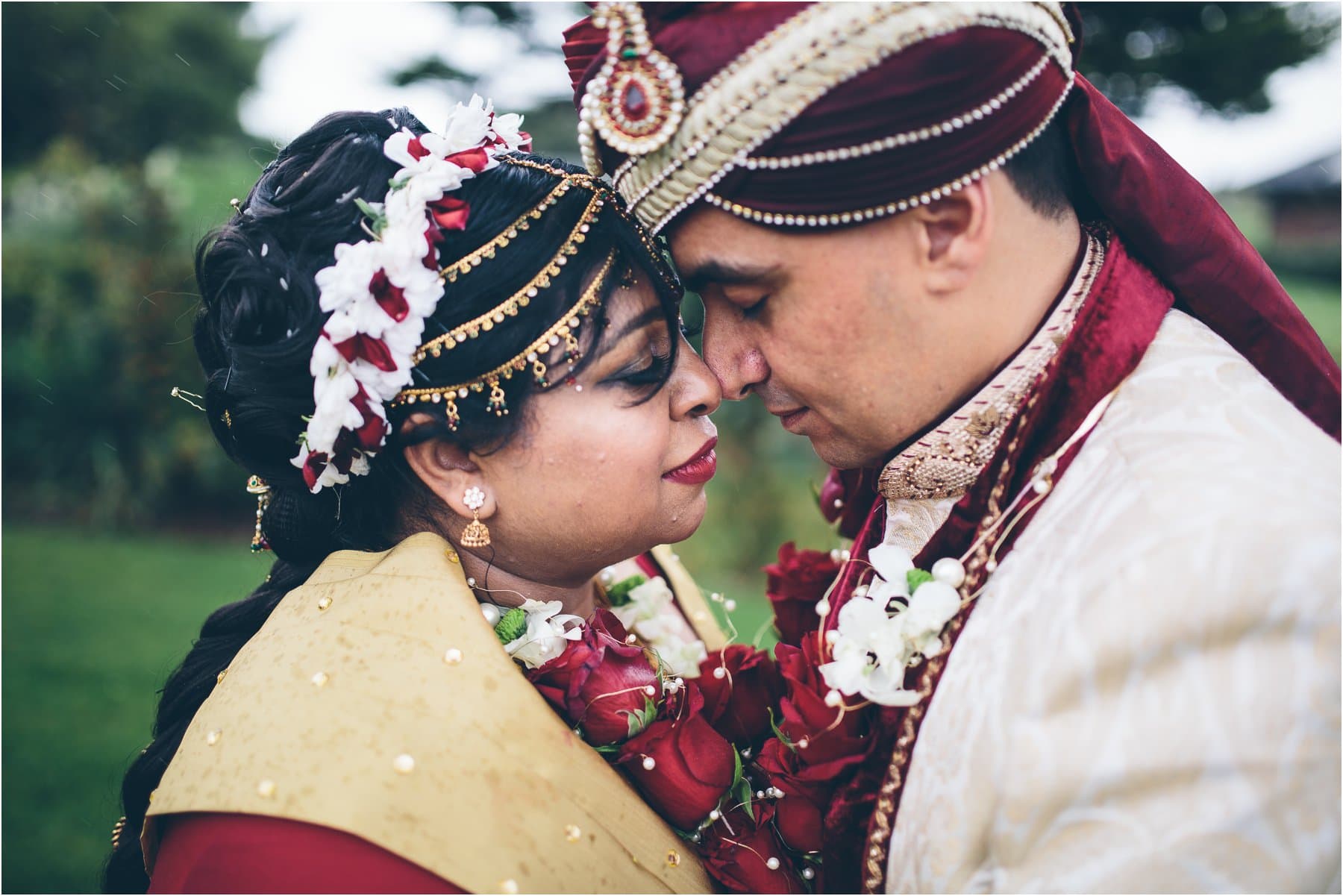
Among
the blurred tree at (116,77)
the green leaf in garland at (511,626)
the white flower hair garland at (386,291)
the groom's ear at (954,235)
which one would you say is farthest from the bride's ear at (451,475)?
the blurred tree at (116,77)

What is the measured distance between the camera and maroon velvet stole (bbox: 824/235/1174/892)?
203 centimetres

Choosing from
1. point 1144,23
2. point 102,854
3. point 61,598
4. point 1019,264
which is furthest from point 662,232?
point 1144,23

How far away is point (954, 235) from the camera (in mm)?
2055

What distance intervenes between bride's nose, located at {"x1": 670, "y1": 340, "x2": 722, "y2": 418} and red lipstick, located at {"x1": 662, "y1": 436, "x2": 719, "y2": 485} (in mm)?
122

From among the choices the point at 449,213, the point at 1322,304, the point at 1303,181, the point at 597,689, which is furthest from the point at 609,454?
the point at 1303,181

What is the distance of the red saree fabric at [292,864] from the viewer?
1.93m

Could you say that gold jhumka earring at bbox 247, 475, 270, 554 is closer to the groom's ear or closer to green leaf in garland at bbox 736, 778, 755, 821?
green leaf in garland at bbox 736, 778, 755, 821

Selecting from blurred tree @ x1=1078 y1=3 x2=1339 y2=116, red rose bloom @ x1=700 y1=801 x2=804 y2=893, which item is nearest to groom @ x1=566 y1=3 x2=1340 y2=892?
red rose bloom @ x1=700 y1=801 x2=804 y2=893

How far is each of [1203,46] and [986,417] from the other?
29.7 ft

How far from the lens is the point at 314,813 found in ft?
6.39

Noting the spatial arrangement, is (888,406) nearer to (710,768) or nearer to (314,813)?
(710,768)

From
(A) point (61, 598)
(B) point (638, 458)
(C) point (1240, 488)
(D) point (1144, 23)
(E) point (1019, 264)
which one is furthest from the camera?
(D) point (1144, 23)

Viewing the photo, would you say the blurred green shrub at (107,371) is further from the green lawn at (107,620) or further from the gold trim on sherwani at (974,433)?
the gold trim on sherwani at (974,433)

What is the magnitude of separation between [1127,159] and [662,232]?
1035mm
